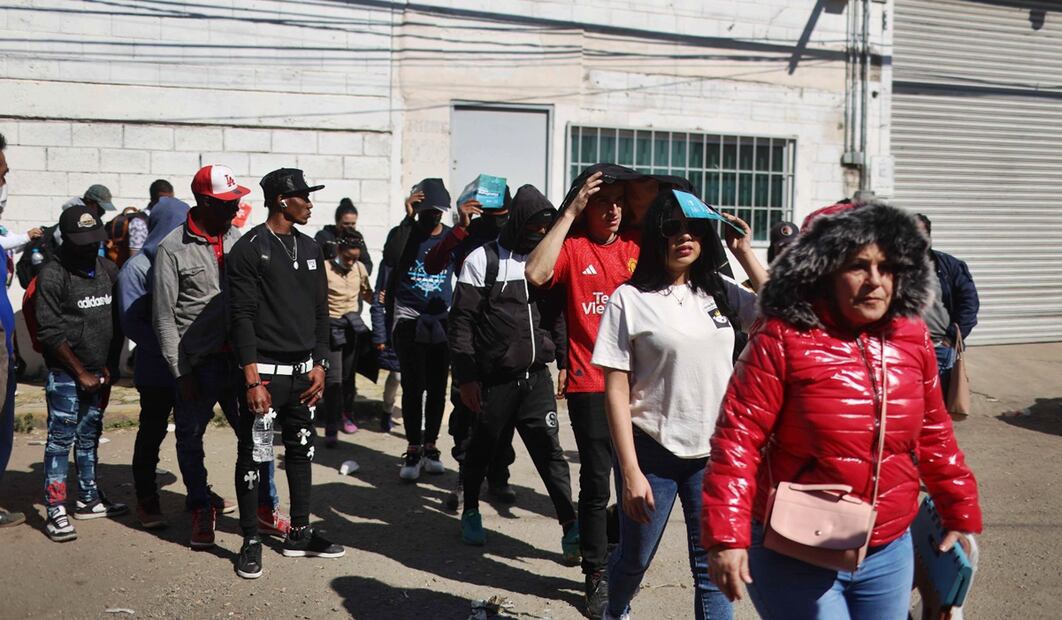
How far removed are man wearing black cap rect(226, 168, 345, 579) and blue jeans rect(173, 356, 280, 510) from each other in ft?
0.76

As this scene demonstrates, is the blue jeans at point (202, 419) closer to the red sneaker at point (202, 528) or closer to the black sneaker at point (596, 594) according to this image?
the red sneaker at point (202, 528)

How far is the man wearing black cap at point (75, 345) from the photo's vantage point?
605cm

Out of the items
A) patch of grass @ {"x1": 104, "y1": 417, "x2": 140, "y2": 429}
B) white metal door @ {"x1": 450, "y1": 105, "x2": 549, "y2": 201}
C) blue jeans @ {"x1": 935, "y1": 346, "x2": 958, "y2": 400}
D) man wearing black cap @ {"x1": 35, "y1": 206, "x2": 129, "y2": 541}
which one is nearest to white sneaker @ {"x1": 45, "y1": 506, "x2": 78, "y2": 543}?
man wearing black cap @ {"x1": 35, "y1": 206, "x2": 129, "y2": 541}

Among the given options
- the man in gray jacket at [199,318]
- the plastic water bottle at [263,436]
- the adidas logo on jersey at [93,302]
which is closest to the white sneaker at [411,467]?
the man in gray jacket at [199,318]

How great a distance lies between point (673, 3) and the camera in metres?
12.8

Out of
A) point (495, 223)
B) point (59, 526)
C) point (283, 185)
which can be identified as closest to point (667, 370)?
point (283, 185)

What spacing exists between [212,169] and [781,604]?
393 centimetres

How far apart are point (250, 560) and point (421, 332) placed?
8.22ft

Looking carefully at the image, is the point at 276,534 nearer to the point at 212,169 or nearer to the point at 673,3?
the point at 212,169

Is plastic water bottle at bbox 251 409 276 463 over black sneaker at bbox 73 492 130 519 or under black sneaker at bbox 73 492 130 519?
over

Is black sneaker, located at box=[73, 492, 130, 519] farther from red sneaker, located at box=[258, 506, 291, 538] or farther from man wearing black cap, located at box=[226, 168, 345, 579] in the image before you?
man wearing black cap, located at box=[226, 168, 345, 579]

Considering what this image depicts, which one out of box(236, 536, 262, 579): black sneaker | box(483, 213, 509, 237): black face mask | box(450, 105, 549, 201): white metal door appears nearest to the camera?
box(236, 536, 262, 579): black sneaker

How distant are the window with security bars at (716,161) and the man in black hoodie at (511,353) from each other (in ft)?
22.7

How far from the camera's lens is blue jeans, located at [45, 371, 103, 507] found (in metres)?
6.11
